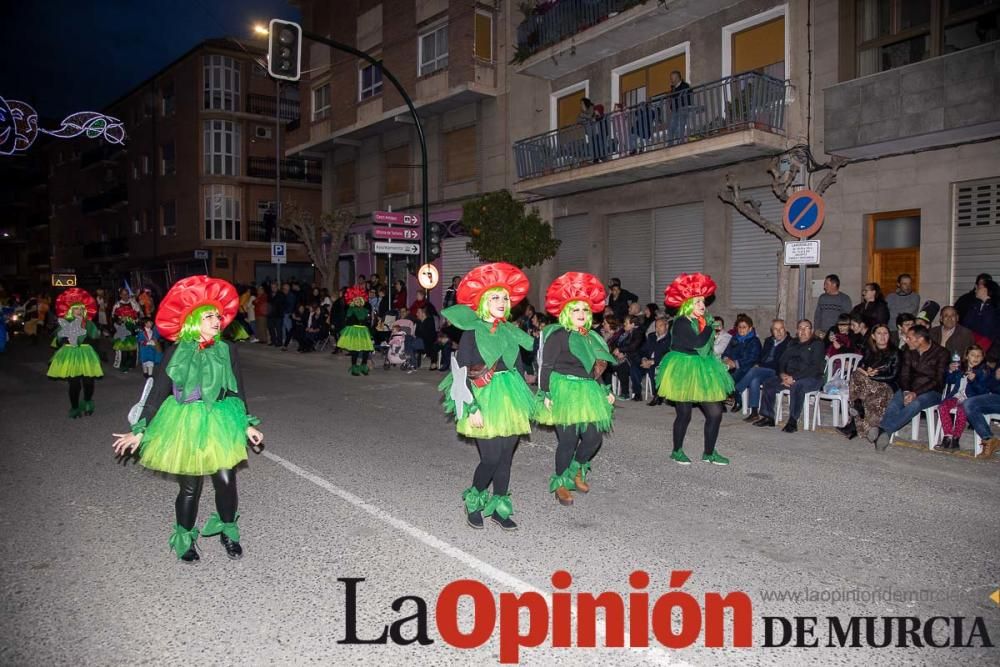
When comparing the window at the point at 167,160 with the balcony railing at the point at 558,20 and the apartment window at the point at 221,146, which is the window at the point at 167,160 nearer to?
the apartment window at the point at 221,146

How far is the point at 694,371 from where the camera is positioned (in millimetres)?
7316

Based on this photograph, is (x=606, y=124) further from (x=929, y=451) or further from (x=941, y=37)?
(x=929, y=451)

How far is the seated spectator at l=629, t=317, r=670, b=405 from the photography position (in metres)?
11.8

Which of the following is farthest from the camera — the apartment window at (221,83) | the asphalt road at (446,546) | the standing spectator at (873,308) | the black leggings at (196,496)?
the apartment window at (221,83)

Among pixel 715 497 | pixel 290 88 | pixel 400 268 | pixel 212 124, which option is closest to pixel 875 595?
pixel 715 497

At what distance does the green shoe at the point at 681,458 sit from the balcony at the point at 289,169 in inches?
1451

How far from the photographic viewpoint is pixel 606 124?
17484 mm

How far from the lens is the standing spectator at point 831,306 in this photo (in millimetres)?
12102

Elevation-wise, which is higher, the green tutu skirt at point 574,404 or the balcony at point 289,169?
the balcony at point 289,169

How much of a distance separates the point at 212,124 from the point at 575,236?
27.4 metres

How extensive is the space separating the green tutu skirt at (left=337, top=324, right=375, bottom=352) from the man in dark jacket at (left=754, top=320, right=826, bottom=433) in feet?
26.1

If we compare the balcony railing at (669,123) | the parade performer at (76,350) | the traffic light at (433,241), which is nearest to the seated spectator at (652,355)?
the balcony railing at (669,123)

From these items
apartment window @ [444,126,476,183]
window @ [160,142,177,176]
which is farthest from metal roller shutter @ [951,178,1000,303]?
window @ [160,142,177,176]

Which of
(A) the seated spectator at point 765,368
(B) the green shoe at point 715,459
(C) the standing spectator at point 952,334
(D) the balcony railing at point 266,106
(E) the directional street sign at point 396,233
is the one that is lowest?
(B) the green shoe at point 715,459
